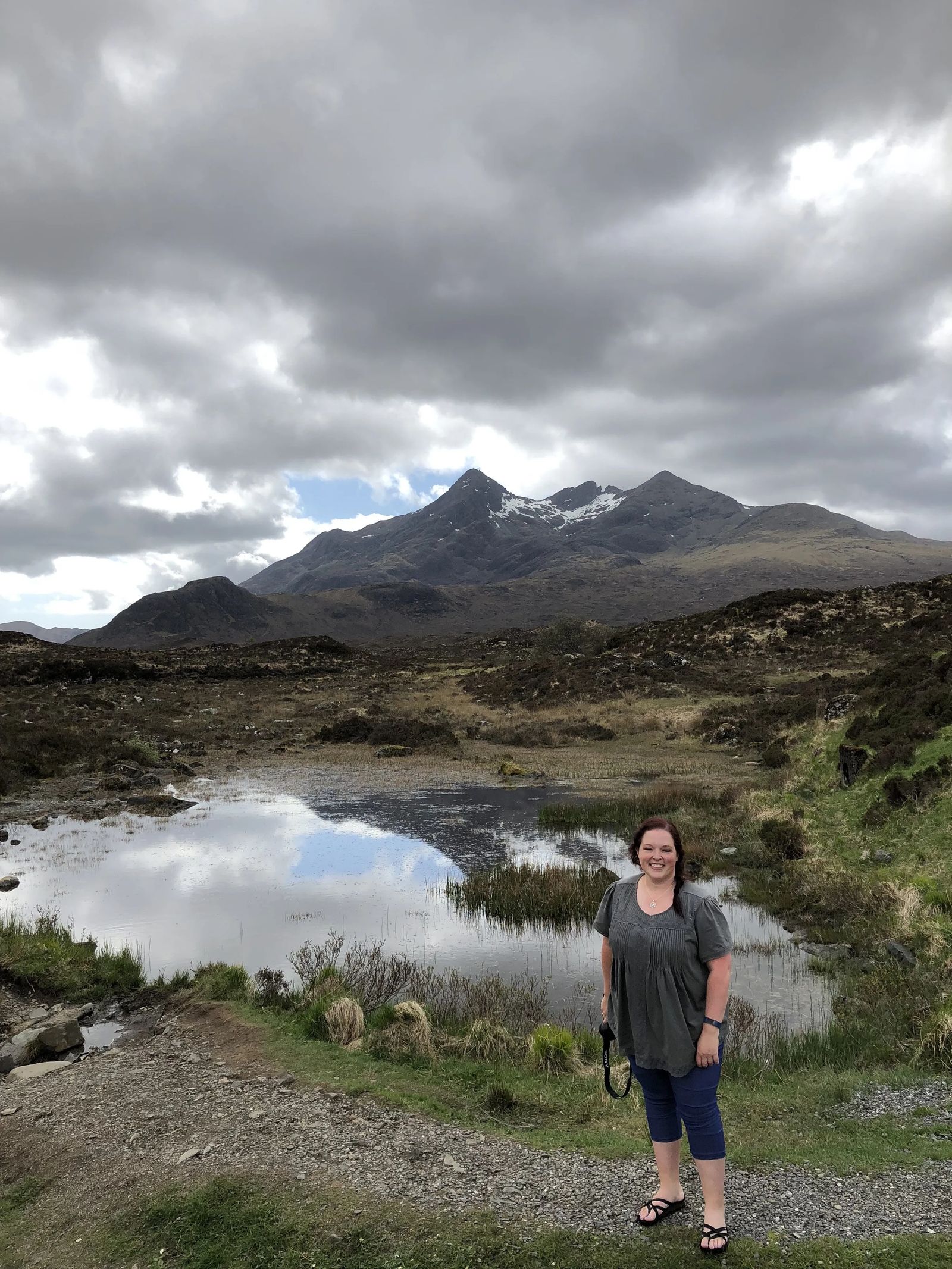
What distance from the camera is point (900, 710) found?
59.9 ft

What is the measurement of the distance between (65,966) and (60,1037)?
2.44 meters

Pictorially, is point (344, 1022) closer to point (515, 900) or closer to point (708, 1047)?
point (708, 1047)

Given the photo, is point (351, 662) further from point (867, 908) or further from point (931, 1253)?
point (931, 1253)

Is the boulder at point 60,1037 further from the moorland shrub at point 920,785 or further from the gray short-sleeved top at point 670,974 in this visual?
→ the moorland shrub at point 920,785

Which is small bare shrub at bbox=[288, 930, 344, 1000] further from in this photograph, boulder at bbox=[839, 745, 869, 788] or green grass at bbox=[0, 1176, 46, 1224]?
boulder at bbox=[839, 745, 869, 788]

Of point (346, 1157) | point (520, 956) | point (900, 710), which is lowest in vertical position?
point (520, 956)

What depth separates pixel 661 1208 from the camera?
499 cm

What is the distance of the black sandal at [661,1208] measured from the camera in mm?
4965

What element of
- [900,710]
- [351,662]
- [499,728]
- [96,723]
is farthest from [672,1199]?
[351,662]

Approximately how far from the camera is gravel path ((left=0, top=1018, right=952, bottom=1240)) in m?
5.09

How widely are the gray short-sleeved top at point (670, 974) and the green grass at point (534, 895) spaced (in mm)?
9337

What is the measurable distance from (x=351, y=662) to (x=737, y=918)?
237 feet

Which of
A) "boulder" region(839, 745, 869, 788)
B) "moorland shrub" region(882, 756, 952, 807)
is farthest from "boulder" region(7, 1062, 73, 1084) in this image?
"boulder" region(839, 745, 869, 788)

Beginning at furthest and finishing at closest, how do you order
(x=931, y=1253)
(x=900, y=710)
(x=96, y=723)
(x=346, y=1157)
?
(x=96, y=723) → (x=900, y=710) → (x=346, y=1157) → (x=931, y=1253)
